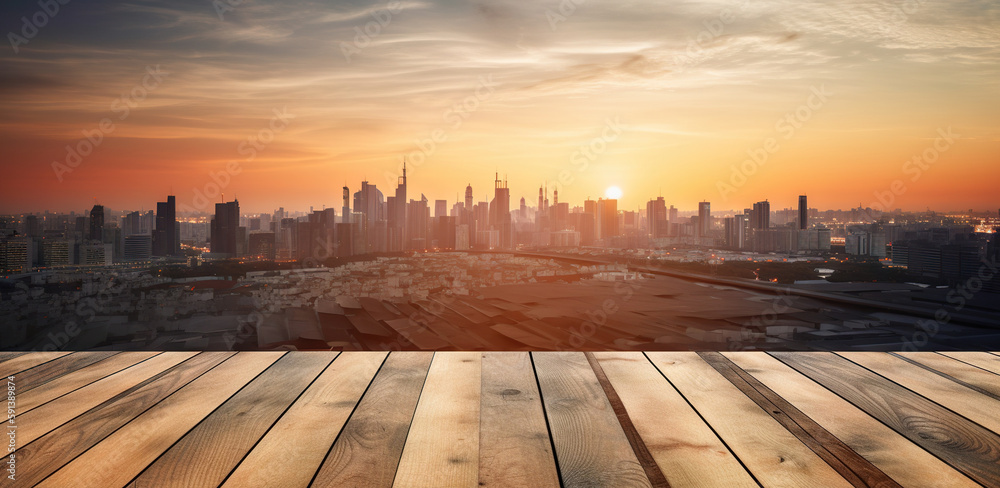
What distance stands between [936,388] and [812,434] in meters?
0.69

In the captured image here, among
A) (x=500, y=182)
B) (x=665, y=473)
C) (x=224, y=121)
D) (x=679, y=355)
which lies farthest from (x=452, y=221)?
(x=665, y=473)

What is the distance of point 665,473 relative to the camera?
0.83 m

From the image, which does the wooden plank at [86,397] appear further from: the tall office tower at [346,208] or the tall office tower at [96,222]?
the tall office tower at [346,208]

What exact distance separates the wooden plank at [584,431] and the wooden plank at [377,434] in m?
0.32

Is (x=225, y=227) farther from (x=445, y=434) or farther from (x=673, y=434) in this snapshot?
(x=673, y=434)

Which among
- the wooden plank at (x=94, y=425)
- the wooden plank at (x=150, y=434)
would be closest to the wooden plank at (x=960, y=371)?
the wooden plank at (x=150, y=434)

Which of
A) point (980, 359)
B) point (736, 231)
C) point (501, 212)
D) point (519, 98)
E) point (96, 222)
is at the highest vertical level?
point (519, 98)

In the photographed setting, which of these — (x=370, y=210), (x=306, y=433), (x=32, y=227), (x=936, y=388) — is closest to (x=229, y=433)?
(x=306, y=433)

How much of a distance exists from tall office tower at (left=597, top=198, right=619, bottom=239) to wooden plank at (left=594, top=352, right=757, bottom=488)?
578 centimetres

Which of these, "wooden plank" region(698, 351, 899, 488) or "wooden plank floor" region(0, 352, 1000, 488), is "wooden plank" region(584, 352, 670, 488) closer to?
"wooden plank floor" region(0, 352, 1000, 488)

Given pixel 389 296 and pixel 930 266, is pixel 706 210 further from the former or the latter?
pixel 389 296

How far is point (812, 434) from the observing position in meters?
1.01

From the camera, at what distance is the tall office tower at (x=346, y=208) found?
779 centimetres

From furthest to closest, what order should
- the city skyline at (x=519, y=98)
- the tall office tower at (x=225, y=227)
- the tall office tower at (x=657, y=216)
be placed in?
the tall office tower at (x=657, y=216), the tall office tower at (x=225, y=227), the city skyline at (x=519, y=98)
